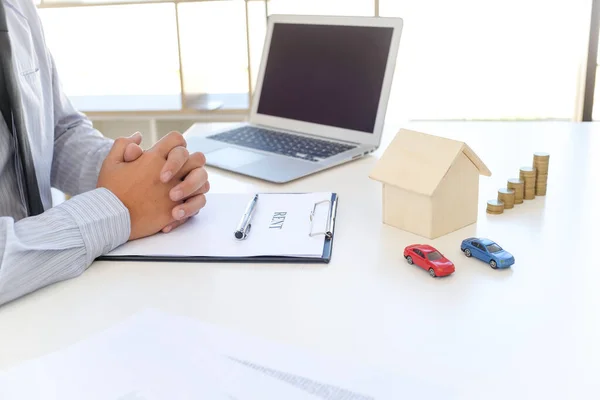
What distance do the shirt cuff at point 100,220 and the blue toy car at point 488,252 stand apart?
44cm

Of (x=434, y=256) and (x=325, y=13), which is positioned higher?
(x=325, y=13)

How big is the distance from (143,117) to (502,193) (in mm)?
1930

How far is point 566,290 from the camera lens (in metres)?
0.66

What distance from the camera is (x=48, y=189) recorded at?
107cm

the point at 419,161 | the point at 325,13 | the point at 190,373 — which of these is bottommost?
the point at 190,373

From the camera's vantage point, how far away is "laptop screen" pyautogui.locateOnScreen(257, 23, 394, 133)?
1.21 m

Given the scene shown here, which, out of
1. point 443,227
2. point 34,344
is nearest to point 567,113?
point 443,227

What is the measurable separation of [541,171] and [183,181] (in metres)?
0.55

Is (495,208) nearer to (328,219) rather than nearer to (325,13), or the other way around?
(328,219)

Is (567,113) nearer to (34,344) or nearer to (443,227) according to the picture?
(443,227)

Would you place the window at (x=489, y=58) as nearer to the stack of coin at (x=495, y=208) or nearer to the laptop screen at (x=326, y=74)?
the laptop screen at (x=326, y=74)

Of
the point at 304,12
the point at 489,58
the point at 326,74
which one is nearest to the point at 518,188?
the point at 326,74

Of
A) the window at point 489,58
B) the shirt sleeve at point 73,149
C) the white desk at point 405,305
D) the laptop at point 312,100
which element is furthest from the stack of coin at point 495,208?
the window at point 489,58

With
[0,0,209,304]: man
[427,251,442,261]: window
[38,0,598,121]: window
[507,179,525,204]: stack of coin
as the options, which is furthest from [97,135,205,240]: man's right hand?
[38,0,598,121]: window
